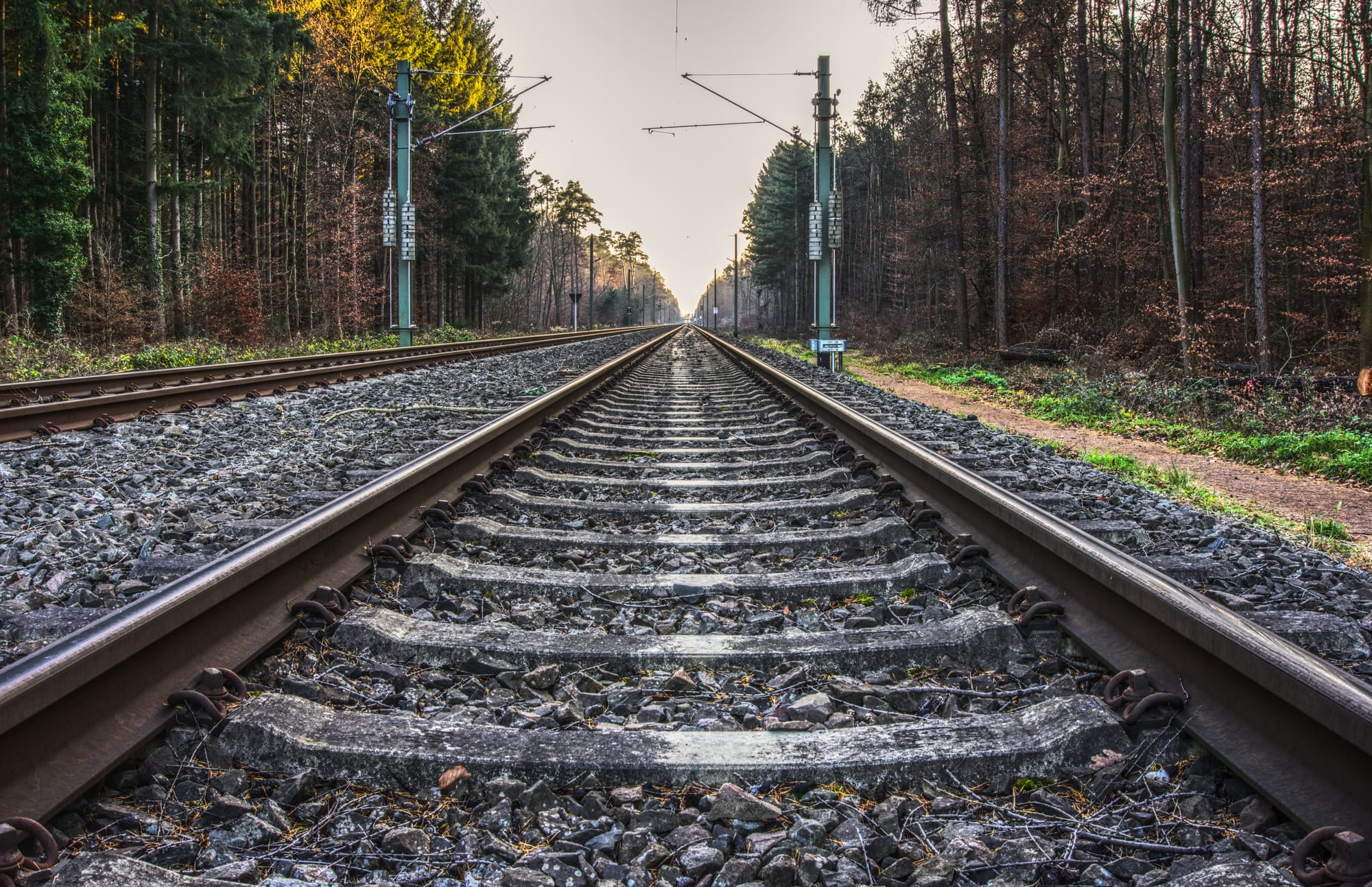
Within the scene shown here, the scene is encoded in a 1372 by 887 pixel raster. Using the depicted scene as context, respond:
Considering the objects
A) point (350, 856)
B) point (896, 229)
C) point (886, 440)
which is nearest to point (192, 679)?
point (350, 856)

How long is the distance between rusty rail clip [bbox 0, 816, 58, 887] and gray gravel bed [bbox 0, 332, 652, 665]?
93 cm

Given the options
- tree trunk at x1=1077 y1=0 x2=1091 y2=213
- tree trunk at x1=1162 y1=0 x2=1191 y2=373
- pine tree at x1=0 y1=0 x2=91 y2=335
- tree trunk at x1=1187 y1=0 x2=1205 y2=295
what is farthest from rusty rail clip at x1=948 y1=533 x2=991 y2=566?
pine tree at x1=0 y1=0 x2=91 y2=335

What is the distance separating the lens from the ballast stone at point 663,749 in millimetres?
1680

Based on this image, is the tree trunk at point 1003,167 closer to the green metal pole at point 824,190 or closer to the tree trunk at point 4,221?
the green metal pole at point 824,190

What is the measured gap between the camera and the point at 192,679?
1912 millimetres

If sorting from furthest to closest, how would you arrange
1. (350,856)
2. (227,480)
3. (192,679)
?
(227,480)
(192,679)
(350,856)

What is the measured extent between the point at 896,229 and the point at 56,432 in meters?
28.3

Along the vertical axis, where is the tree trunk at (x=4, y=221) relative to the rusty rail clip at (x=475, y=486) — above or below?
above

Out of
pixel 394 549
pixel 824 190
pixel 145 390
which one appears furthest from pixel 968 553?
pixel 824 190

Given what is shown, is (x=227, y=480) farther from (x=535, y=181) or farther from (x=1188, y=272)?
(x=535, y=181)

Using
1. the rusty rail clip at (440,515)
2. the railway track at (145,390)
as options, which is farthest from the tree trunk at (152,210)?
the rusty rail clip at (440,515)

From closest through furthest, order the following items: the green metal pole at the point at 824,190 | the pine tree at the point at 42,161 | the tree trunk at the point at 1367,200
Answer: the tree trunk at the point at 1367,200, the green metal pole at the point at 824,190, the pine tree at the point at 42,161

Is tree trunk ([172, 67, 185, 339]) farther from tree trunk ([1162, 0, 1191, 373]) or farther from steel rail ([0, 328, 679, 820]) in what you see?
tree trunk ([1162, 0, 1191, 373])

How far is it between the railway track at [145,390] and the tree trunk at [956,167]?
14.1 meters
